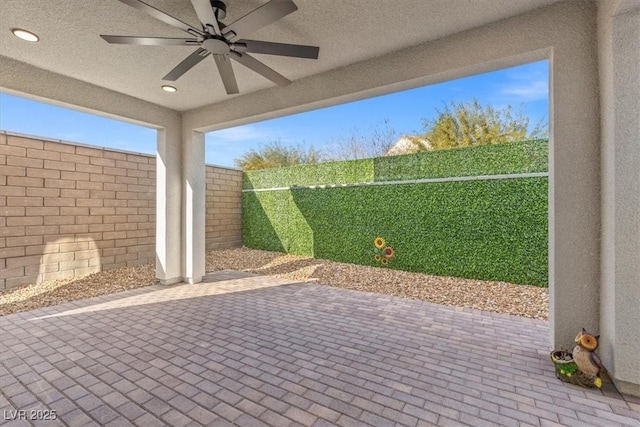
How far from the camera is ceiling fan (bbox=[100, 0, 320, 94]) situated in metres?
2.10

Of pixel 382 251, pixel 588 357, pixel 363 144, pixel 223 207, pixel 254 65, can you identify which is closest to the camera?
pixel 588 357

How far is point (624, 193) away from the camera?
2246 millimetres

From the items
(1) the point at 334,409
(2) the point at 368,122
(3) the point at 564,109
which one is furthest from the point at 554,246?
(2) the point at 368,122

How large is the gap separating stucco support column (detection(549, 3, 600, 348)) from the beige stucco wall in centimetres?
23

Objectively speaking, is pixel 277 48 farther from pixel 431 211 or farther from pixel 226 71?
pixel 431 211

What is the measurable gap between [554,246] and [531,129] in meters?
7.50

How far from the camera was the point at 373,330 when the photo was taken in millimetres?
3504

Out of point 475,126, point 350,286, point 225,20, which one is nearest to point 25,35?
point 225,20

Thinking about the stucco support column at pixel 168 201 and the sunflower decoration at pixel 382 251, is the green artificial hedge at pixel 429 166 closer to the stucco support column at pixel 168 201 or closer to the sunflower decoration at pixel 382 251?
the sunflower decoration at pixel 382 251

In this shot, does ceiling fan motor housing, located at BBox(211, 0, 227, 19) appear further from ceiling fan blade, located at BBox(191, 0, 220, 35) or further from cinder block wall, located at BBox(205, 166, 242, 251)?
cinder block wall, located at BBox(205, 166, 242, 251)

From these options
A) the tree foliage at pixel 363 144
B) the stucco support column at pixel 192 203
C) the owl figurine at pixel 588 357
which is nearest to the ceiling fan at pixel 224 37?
the stucco support column at pixel 192 203

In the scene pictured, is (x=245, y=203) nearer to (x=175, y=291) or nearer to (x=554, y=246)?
(x=175, y=291)

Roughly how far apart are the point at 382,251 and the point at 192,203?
4142mm

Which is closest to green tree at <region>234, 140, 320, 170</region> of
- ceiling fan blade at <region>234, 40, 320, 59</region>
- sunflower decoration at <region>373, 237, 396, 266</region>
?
sunflower decoration at <region>373, 237, 396, 266</region>
